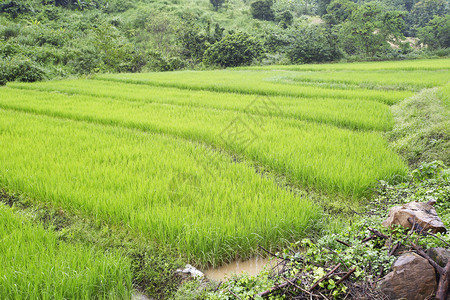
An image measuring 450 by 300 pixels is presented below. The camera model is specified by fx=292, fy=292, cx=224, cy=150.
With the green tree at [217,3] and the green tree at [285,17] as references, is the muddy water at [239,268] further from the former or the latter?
the green tree at [217,3]

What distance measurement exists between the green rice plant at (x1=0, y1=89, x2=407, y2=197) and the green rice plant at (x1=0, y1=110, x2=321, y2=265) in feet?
1.53

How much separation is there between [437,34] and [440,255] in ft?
93.2

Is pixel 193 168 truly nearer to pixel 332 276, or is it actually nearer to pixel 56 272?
pixel 56 272

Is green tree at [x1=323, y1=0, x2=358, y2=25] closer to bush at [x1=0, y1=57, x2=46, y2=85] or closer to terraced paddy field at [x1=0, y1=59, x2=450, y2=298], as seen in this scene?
bush at [x1=0, y1=57, x2=46, y2=85]

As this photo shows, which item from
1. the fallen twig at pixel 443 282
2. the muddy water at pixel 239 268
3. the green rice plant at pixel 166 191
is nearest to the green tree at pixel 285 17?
the green rice plant at pixel 166 191

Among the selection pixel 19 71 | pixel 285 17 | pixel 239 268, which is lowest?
pixel 239 268

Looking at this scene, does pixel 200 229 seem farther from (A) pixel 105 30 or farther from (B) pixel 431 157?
(A) pixel 105 30

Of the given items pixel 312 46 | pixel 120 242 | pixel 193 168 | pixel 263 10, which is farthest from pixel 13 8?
pixel 120 242

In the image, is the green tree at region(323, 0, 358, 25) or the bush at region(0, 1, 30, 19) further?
the green tree at region(323, 0, 358, 25)

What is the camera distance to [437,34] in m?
22.9

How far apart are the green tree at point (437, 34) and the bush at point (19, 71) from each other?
26606 millimetres

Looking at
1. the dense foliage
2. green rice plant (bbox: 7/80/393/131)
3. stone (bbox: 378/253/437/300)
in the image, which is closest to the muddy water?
stone (bbox: 378/253/437/300)

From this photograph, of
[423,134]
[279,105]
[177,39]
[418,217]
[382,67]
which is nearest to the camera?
[418,217]

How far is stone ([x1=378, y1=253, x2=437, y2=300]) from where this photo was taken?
115 cm
